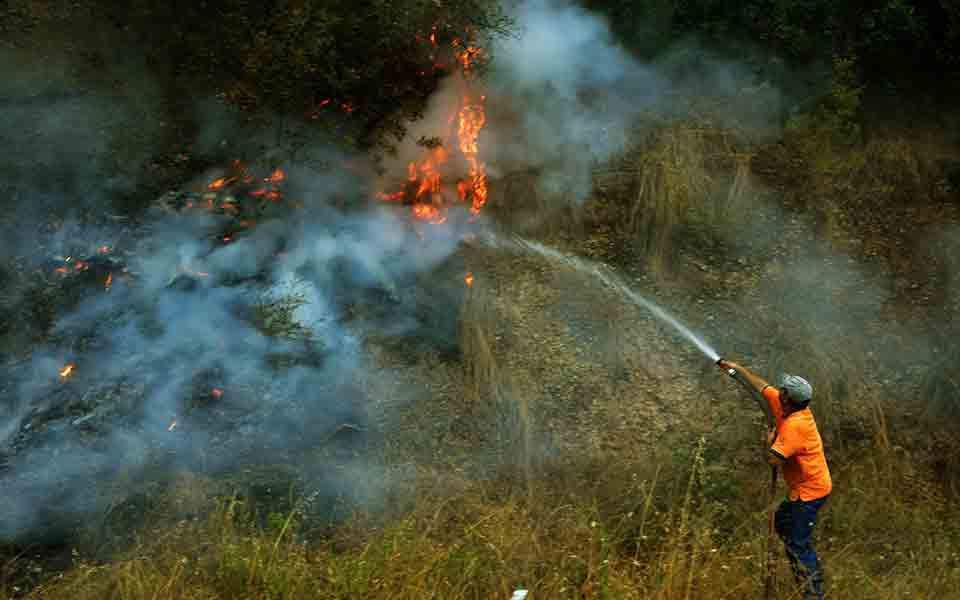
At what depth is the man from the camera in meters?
5.40

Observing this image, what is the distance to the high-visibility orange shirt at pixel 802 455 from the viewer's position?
213 inches

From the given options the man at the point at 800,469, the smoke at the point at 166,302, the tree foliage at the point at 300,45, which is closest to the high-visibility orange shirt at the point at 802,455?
the man at the point at 800,469

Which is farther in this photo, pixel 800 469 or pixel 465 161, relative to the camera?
pixel 465 161

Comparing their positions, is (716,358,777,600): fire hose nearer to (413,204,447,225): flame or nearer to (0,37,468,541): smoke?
(0,37,468,541): smoke

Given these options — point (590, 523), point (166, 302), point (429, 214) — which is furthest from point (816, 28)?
point (166, 302)

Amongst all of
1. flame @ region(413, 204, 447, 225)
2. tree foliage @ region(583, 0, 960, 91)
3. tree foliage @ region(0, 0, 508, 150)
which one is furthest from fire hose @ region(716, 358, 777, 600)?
tree foliage @ region(583, 0, 960, 91)

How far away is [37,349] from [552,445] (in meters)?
4.05

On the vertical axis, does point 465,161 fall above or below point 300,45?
below

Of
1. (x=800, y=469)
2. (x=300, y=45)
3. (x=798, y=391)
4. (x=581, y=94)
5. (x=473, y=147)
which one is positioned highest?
(x=300, y=45)

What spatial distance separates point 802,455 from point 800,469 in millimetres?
98

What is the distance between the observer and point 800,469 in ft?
18.0

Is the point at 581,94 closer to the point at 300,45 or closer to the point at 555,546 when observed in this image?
the point at 300,45

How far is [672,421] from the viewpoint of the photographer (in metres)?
7.31

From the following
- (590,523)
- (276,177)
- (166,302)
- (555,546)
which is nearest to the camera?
(555,546)
